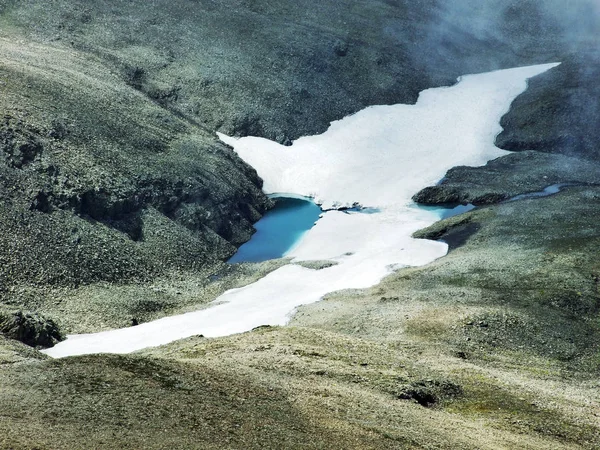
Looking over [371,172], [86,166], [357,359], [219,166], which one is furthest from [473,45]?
[357,359]

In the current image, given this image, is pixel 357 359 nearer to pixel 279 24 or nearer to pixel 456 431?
pixel 456 431

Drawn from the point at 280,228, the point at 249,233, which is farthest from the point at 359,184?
the point at 249,233

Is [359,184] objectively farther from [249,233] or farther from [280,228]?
[249,233]

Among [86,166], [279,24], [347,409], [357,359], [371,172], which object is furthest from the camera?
[279,24]

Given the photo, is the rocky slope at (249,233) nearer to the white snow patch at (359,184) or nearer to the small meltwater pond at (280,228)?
the small meltwater pond at (280,228)

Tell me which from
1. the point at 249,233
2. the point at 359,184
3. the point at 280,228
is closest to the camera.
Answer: the point at 249,233

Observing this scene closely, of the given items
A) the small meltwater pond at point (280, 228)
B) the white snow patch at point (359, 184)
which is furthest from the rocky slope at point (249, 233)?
the white snow patch at point (359, 184)
